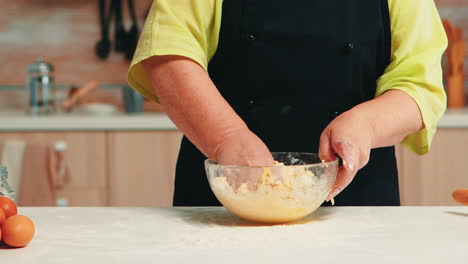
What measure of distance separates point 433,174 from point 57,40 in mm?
1561

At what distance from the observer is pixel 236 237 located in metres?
0.85

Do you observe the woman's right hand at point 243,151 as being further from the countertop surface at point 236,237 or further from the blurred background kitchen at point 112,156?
the blurred background kitchen at point 112,156

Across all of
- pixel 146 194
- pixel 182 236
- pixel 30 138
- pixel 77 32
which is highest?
pixel 182 236

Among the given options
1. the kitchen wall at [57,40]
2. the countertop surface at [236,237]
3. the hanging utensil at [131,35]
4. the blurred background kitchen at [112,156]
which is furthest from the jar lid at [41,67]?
the countertop surface at [236,237]

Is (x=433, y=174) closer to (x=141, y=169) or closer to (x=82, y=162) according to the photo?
(x=141, y=169)

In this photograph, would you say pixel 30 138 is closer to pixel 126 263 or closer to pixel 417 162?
pixel 417 162

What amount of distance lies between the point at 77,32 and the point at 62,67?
15cm

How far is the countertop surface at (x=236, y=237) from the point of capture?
76 cm

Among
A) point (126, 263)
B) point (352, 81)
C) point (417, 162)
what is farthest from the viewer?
point (417, 162)

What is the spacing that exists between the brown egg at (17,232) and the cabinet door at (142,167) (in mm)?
1500

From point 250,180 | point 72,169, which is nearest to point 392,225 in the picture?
point 250,180

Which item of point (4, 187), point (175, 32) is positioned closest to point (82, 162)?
point (175, 32)

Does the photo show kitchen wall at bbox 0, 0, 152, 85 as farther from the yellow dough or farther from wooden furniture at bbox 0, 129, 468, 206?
the yellow dough

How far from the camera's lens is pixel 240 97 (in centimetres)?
127
